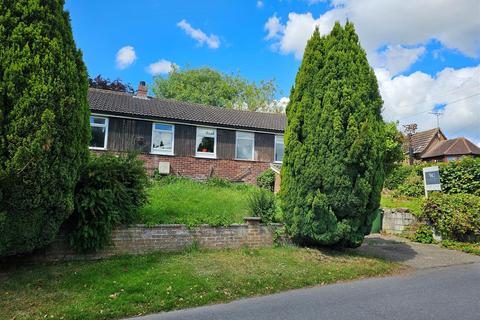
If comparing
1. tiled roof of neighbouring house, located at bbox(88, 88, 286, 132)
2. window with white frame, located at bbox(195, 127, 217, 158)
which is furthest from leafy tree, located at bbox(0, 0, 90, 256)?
window with white frame, located at bbox(195, 127, 217, 158)

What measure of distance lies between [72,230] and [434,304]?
20.0ft

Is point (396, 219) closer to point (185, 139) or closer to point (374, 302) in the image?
point (374, 302)

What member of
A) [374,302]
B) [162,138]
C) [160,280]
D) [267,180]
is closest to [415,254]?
[374,302]

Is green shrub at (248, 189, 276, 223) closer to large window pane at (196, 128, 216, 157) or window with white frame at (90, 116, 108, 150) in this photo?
large window pane at (196, 128, 216, 157)

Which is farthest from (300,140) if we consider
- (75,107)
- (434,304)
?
(75,107)

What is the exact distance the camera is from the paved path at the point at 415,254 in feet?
26.6

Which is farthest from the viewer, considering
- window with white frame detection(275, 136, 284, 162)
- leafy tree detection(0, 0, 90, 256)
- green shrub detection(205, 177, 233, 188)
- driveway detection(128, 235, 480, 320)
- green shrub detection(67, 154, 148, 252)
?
window with white frame detection(275, 136, 284, 162)

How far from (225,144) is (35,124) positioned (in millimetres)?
12720

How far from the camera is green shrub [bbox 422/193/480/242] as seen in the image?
1000 centimetres

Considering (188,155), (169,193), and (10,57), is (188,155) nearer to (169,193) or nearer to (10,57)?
(169,193)

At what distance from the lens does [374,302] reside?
205 inches

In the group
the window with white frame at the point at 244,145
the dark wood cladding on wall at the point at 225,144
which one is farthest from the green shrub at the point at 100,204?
Answer: the window with white frame at the point at 244,145

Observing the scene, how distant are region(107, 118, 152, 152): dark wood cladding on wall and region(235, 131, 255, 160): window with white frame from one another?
4.44 meters

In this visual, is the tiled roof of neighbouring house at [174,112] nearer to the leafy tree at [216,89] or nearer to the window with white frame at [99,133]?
the window with white frame at [99,133]
